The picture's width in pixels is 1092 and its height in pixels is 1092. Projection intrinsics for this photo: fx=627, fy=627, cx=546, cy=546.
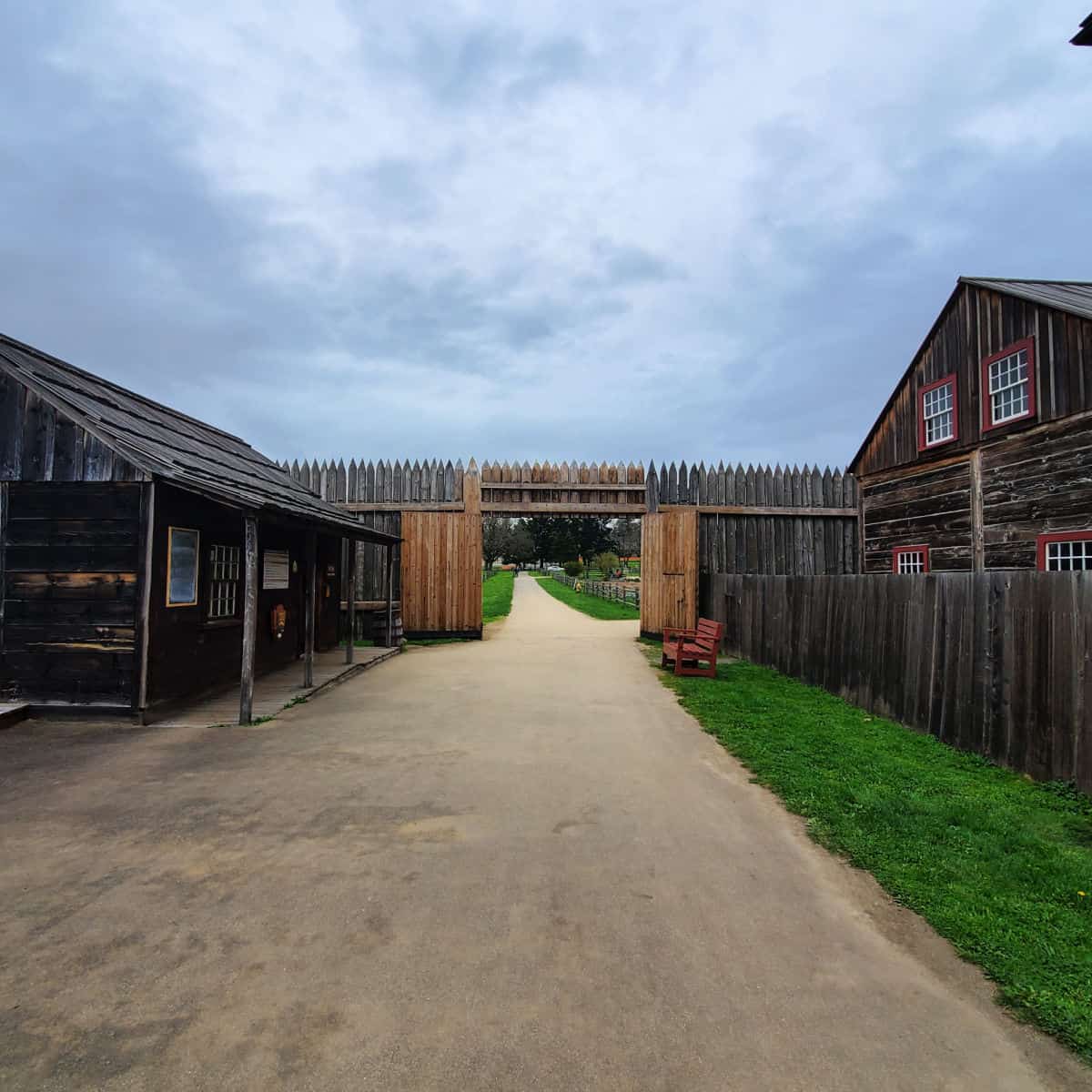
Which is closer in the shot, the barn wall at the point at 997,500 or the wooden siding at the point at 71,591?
the wooden siding at the point at 71,591

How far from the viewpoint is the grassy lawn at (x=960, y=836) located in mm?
2771

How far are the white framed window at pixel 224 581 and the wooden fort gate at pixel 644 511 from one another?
5.46 meters

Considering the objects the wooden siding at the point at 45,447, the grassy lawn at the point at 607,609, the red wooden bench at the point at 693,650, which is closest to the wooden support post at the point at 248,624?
the wooden siding at the point at 45,447

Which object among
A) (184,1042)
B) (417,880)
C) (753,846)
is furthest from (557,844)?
(184,1042)

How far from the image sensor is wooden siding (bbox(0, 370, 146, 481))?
7.47 metres

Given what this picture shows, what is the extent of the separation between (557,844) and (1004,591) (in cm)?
491

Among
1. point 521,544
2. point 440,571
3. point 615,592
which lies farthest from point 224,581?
point 521,544

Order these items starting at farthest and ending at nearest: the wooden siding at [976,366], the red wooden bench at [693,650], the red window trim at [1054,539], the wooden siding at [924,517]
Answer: the wooden siding at [924,517], the red wooden bench at [693,650], the wooden siding at [976,366], the red window trim at [1054,539]

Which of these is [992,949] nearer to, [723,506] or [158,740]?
[158,740]

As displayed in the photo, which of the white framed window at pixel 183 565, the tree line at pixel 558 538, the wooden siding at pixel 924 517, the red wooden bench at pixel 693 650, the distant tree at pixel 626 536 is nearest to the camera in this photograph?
the white framed window at pixel 183 565

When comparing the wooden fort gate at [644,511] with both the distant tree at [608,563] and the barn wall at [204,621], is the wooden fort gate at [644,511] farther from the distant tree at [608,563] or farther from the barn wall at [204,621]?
the distant tree at [608,563]

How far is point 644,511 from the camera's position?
15234 millimetres

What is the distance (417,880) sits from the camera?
3.60m

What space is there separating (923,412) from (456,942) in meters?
14.1
